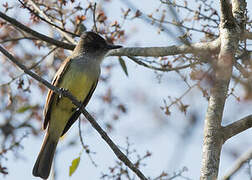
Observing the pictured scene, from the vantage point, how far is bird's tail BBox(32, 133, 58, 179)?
5.35 metres

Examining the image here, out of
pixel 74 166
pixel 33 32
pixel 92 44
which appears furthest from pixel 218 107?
pixel 92 44

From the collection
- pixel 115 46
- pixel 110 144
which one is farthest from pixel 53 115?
pixel 110 144

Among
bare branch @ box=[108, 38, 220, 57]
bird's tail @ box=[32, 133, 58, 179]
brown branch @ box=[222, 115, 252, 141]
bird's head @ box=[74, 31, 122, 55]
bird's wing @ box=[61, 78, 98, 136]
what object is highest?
bird's head @ box=[74, 31, 122, 55]

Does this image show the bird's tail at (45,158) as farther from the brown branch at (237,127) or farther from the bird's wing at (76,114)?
the brown branch at (237,127)

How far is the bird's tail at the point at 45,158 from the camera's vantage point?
17.6ft

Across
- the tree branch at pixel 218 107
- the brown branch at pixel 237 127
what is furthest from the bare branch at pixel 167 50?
the brown branch at pixel 237 127

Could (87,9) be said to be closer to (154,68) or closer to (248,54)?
(154,68)

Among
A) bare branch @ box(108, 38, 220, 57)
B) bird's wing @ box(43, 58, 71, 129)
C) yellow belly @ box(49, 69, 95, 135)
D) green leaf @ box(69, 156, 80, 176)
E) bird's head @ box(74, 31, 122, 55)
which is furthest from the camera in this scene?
bird's head @ box(74, 31, 122, 55)

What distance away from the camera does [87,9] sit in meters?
5.26

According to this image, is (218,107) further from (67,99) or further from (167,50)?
(67,99)

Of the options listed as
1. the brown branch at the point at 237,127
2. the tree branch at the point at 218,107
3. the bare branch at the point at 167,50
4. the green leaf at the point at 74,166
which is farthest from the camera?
the green leaf at the point at 74,166

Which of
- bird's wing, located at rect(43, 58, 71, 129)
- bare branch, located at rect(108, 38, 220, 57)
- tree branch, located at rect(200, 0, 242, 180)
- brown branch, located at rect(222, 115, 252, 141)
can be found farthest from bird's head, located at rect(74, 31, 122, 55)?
brown branch, located at rect(222, 115, 252, 141)

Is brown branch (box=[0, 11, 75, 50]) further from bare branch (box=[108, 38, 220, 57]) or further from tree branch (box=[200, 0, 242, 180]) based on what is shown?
tree branch (box=[200, 0, 242, 180])

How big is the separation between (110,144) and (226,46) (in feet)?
3.91
